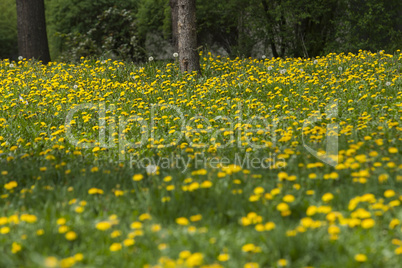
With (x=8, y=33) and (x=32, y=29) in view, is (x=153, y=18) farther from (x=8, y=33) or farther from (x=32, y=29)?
(x=8, y=33)

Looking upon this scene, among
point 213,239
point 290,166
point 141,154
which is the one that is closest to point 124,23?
point 141,154

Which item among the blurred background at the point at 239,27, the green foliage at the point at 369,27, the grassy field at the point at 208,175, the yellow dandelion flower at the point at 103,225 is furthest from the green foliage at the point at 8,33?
the yellow dandelion flower at the point at 103,225

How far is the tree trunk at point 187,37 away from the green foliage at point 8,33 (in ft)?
67.4

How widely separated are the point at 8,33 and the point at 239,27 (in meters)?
18.0

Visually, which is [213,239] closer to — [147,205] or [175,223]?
[175,223]

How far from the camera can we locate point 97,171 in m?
4.08

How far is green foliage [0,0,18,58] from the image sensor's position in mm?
25828

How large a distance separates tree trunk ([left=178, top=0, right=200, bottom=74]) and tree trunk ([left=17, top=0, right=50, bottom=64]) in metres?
4.67

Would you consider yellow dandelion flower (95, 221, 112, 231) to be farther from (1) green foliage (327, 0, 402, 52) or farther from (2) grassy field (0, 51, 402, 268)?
(1) green foliage (327, 0, 402, 52)

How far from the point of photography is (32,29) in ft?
36.4

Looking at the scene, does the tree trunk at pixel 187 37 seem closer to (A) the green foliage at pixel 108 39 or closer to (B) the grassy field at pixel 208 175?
(B) the grassy field at pixel 208 175

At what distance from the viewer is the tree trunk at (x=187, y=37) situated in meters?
8.39

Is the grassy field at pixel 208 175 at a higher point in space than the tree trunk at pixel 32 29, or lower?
lower

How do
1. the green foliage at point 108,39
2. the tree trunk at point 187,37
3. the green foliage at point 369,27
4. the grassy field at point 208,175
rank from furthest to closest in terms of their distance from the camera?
1. the green foliage at point 108,39
2. the green foliage at point 369,27
3. the tree trunk at point 187,37
4. the grassy field at point 208,175
